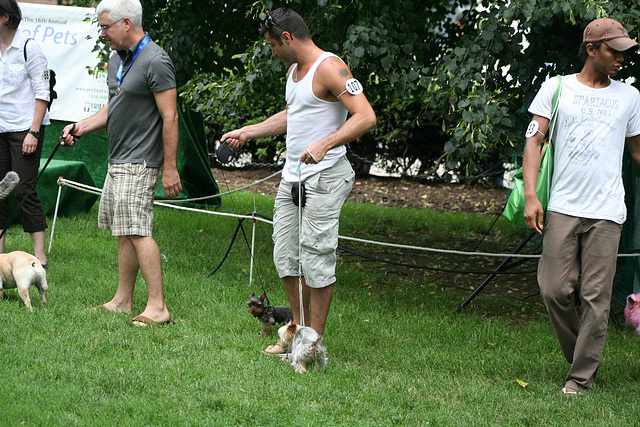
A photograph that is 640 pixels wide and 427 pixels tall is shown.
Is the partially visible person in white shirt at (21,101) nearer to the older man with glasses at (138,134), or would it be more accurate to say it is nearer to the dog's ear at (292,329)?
the older man with glasses at (138,134)

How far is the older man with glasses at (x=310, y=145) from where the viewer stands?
13.2 ft

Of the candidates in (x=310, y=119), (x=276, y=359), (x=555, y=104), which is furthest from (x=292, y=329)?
(x=555, y=104)

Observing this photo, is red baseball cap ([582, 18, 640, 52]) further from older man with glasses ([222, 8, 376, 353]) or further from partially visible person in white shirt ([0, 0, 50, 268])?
partially visible person in white shirt ([0, 0, 50, 268])

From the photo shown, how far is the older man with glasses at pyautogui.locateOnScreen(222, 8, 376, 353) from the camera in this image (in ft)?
13.2

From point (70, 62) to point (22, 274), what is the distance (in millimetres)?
5764

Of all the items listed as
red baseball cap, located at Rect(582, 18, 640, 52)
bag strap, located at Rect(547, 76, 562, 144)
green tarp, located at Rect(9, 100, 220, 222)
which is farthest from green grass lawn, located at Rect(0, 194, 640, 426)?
green tarp, located at Rect(9, 100, 220, 222)

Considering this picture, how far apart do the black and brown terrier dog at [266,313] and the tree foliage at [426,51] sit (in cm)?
157

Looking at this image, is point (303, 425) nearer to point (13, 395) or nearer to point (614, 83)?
point (13, 395)


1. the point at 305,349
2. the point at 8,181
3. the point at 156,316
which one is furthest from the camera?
the point at 8,181

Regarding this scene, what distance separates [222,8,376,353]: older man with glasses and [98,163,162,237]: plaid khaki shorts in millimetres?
1040

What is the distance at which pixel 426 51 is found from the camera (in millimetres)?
6363

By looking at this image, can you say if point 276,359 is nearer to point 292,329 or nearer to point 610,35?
point 292,329

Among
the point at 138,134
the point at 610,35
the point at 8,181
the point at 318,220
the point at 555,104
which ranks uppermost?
the point at 610,35

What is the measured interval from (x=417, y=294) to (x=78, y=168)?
463 cm
